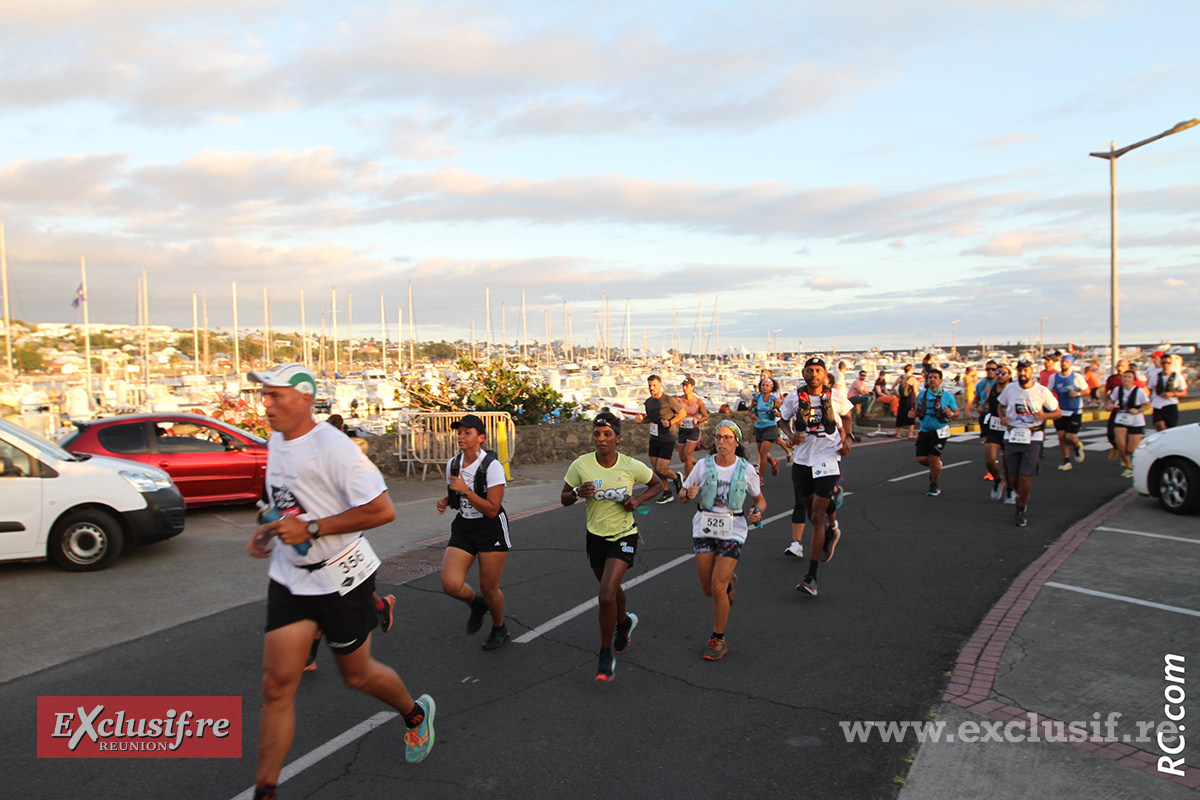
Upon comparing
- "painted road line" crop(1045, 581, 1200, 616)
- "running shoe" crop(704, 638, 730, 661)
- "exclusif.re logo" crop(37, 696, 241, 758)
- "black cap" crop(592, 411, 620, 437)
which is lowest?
"exclusif.re logo" crop(37, 696, 241, 758)

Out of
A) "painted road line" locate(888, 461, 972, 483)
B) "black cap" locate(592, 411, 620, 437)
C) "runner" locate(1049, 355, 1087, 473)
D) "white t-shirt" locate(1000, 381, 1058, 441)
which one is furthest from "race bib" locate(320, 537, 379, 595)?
"runner" locate(1049, 355, 1087, 473)

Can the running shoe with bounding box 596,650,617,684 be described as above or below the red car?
below

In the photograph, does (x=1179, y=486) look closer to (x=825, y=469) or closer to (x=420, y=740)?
(x=825, y=469)

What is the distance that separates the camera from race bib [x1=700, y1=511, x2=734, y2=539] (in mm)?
5594

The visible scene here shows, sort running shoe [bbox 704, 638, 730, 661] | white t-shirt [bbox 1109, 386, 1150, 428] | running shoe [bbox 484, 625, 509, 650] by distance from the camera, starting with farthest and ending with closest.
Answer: white t-shirt [bbox 1109, 386, 1150, 428], running shoe [bbox 484, 625, 509, 650], running shoe [bbox 704, 638, 730, 661]

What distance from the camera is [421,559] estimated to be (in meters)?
8.82

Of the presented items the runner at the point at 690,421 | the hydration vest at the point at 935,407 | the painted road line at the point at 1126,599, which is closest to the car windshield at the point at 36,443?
the runner at the point at 690,421

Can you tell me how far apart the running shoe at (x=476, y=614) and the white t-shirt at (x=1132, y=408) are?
12070 mm

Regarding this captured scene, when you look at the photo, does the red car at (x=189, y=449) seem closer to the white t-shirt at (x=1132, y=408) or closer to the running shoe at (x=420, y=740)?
the running shoe at (x=420, y=740)

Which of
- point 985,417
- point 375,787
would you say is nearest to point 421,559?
point 375,787

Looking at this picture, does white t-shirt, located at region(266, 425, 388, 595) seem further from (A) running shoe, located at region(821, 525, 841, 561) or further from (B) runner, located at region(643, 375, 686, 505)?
(B) runner, located at region(643, 375, 686, 505)

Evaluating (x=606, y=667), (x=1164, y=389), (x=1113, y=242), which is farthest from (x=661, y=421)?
(x=1113, y=242)

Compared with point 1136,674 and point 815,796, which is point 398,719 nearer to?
point 815,796

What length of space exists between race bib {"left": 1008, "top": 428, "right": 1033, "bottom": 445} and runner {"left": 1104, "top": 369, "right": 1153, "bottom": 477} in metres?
4.50
